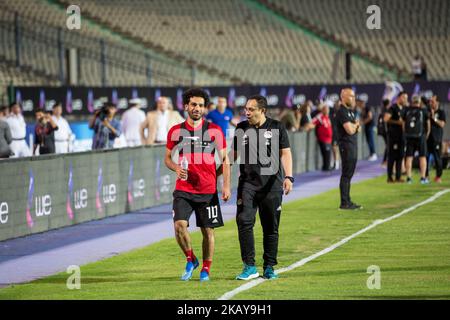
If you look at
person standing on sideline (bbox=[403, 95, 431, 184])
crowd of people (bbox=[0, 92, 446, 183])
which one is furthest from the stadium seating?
person standing on sideline (bbox=[403, 95, 431, 184])

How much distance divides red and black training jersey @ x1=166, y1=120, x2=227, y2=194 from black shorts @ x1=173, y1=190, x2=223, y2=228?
0.20 feet

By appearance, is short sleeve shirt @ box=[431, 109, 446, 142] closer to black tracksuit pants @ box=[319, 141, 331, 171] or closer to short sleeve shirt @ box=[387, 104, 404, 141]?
short sleeve shirt @ box=[387, 104, 404, 141]

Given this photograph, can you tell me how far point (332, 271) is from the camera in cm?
1304

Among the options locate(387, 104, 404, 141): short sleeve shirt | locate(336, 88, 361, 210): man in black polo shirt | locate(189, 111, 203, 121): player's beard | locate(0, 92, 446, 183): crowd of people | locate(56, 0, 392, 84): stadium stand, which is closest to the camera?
locate(189, 111, 203, 121): player's beard

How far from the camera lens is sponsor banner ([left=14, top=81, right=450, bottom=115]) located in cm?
4203

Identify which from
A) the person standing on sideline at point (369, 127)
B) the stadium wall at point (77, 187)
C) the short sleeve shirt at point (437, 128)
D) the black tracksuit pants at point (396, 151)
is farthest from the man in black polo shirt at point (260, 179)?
the person standing on sideline at point (369, 127)

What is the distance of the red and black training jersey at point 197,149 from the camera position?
12336mm

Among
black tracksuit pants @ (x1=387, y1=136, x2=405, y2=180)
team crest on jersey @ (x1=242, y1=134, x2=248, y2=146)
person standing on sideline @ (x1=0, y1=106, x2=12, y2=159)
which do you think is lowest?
black tracksuit pants @ (x1=387, y1=136, x2=405, y2=180)

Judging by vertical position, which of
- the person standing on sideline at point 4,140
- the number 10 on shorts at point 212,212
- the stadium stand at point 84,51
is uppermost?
the stadium stand at point 84,51

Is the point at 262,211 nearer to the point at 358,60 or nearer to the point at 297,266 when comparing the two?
the point at 297,266

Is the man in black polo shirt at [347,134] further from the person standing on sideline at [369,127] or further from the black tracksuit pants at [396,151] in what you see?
the person standing on sideline at [369,127]

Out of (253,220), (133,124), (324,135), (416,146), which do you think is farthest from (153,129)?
(253,220)

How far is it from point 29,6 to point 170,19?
6.55m

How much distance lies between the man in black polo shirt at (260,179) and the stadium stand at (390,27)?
36.3 m
